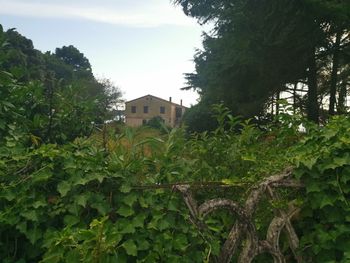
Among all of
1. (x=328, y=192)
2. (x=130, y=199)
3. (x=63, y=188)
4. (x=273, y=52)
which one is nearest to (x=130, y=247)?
(x=130, y=199)

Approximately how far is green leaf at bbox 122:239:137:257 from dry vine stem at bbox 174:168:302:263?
38 cm

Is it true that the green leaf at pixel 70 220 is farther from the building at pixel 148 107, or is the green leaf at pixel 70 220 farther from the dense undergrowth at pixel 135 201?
the building at pixel 148 107

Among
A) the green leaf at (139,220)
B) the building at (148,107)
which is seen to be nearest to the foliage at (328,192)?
the green leaf at (139,220)

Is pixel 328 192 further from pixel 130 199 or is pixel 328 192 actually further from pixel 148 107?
pixel 148 107

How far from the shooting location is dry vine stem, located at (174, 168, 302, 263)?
2463 millimetres

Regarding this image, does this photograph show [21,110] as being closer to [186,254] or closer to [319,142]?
[186,254]

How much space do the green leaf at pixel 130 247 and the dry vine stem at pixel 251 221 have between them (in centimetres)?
38

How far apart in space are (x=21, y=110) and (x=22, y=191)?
1.28m

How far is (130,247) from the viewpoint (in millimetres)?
2215

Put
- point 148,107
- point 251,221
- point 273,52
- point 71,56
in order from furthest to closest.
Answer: point 148,107
point 71,56
point 273,52
point 251,221

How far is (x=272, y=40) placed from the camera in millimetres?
15078

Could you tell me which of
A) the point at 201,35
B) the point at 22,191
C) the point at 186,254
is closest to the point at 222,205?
the point at 186,254

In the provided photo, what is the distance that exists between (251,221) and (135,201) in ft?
2.30

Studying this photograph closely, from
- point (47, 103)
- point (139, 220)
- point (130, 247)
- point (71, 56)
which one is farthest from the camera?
point (71, 56)
